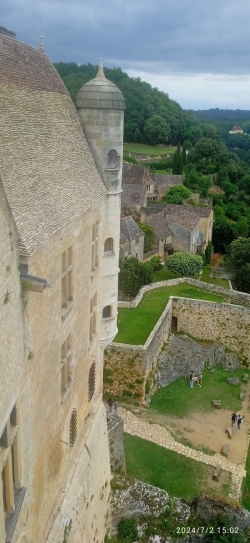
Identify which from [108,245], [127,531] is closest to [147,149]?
[108,245]

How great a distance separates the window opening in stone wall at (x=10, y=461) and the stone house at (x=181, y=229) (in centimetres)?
4740

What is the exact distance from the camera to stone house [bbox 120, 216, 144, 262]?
49.2 m

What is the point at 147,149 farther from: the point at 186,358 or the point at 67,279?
the point at 67,279

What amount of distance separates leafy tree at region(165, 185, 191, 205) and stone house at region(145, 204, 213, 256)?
10048 mm

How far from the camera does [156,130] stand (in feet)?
392

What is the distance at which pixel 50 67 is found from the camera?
625 inches

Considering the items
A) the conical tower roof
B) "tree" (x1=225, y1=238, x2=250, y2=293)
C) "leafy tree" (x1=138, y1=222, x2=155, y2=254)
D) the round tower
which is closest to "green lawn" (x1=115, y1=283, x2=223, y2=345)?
"tree" (x1=225, y1=238, x2=250, y2=293)

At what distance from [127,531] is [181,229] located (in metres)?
43.7

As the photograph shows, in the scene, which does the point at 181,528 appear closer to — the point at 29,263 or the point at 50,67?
the point at 29,263

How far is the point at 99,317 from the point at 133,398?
12.5m

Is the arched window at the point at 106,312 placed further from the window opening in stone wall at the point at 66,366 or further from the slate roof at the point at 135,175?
the slate roof at the point at 135,175

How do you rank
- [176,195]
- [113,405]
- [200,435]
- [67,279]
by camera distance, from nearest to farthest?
1. [67,279]
2. [113,405]
3. [200,435]
4. [176,195]

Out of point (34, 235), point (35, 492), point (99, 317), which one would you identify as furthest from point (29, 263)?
point (99, 317)

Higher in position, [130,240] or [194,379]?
[130,240]
